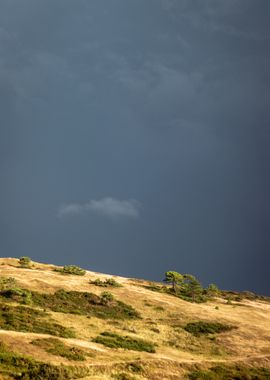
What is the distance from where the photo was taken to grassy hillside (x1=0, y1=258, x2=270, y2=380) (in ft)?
95.5

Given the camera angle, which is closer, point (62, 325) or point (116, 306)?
Answer: point (62, 325)

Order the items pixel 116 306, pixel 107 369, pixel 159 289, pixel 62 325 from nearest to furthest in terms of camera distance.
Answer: pixel 107 369, pixel 62 325, pixel 116 306, pixel 159 289

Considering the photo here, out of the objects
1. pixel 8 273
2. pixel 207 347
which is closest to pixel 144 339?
pixel 207 347

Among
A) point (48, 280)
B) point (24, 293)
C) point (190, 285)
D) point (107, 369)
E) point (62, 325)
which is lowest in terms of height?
point (107, 369)

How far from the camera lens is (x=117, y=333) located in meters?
44.9

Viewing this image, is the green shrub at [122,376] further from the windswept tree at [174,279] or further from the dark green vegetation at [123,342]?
the windswept tree at [174,279]

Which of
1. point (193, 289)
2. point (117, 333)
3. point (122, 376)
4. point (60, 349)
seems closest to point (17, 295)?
point (117, 333)

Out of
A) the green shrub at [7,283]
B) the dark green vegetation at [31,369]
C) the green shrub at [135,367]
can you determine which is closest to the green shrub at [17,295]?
the green shrub at [7,283]

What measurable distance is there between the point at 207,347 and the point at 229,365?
33.3ft

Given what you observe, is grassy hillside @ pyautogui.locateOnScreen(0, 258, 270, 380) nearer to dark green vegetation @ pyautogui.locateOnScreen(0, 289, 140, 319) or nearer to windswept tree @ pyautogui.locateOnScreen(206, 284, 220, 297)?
dark green vegetation @ pyautogui.locateOnScreen(0, 289, 140, 319)

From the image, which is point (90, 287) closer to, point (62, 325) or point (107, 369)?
point (62, 325)

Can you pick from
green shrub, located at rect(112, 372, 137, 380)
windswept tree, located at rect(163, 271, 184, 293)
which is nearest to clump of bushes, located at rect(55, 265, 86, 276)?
windswept tree, located at rect(163, 271, 184, 293)

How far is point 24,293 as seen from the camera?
52750 mm

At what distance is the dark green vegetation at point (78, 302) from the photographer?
51500 mm
